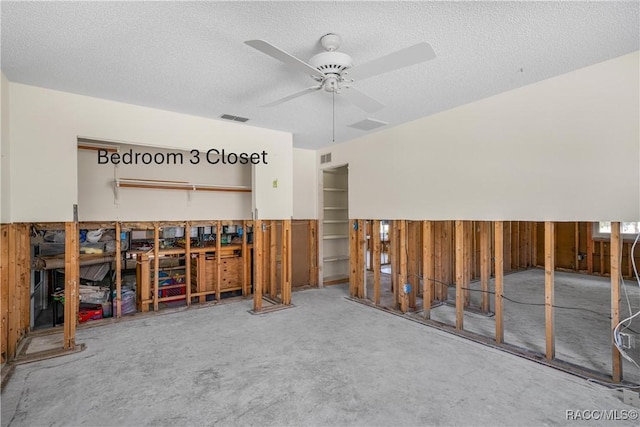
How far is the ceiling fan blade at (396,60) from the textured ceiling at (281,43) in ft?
1.09

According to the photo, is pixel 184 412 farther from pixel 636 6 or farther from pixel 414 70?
pixel 636 6

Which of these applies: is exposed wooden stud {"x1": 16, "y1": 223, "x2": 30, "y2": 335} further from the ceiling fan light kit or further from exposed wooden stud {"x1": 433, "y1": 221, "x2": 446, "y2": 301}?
exposed wooden stud {"x1": 433, "y1": 221, "x2": 446, "y2": 301}

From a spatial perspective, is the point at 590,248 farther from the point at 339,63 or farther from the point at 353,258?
the point at 339,63

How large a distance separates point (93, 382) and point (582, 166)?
5.13 meters

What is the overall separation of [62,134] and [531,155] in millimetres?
5472

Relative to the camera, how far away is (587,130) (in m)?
3.05

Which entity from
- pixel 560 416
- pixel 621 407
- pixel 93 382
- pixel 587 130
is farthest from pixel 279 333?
pixel 587 130

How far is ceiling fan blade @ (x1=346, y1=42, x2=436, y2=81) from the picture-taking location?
2.05m

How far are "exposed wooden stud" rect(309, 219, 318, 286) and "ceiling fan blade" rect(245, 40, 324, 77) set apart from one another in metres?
4.28

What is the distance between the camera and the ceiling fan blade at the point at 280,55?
1976 mm

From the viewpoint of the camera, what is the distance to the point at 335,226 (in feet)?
23.8

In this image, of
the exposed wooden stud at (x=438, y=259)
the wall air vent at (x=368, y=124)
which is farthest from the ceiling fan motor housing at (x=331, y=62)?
the exposed wooden stud at (x=438, y=259)

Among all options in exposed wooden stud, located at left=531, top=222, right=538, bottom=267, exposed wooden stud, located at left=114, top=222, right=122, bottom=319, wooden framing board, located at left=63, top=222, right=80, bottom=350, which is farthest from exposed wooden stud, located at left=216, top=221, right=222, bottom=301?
exposed wooden stud, located at left=531, top=222, right=538, bottom=267

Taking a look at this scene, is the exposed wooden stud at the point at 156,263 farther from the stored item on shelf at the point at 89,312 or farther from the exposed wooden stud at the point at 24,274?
the exposed wooden stud at the point at 24,274
